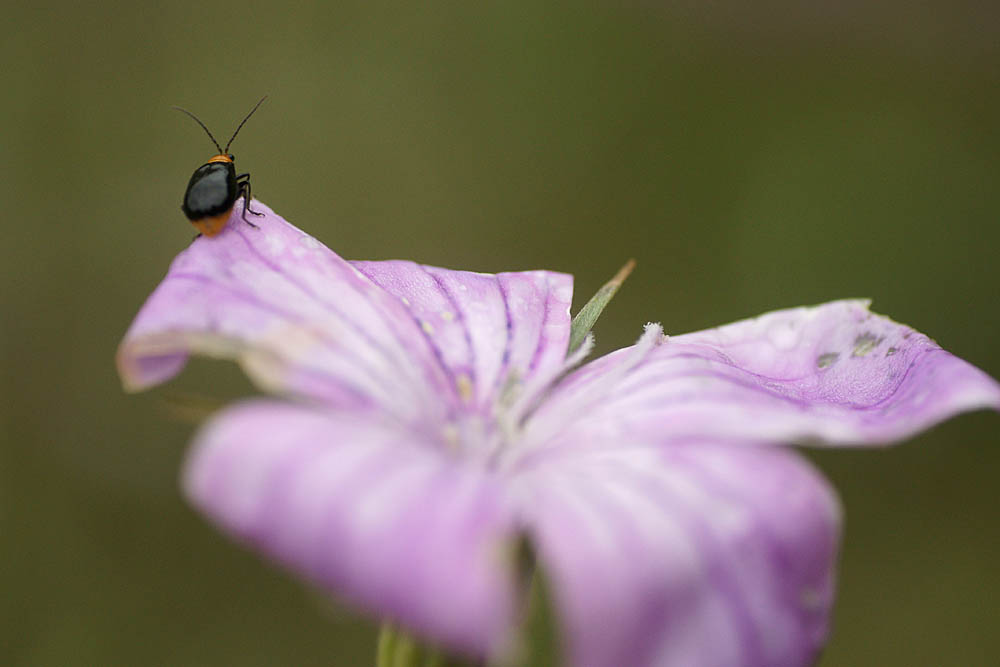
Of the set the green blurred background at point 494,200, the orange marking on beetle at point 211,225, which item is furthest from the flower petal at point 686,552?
the green blurred background at point 494,200

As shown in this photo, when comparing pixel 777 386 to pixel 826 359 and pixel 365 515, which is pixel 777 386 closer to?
pixel 826 359

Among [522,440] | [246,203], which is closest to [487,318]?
[522,440]

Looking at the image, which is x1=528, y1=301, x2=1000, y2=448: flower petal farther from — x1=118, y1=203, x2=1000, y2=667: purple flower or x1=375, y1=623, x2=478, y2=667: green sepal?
x1=375, y1=623, x2=478, y2=667: green sepal

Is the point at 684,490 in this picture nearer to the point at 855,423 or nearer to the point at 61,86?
the point at 855,423

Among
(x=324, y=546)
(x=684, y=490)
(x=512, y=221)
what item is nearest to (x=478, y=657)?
(x=324, y=546)

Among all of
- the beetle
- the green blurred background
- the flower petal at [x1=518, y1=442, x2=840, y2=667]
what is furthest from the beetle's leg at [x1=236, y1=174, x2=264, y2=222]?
the green blurred background

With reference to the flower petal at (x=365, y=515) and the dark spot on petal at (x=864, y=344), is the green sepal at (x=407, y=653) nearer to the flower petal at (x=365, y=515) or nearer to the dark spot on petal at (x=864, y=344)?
the flower petal at (x=365, y=515)
